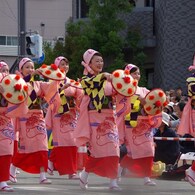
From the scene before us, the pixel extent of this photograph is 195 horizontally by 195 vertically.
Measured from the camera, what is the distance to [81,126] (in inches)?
406

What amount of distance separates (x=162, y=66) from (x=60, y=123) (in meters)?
12.0

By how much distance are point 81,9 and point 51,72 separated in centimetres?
1837

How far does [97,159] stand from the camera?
1033cm

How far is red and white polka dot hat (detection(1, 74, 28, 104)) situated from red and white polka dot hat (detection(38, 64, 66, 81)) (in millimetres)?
848

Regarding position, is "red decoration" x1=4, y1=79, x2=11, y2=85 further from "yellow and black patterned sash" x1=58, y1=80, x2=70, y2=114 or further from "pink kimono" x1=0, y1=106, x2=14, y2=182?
"yellow and black patterned sash" x1=58, y1=80, x2=70, y2=114

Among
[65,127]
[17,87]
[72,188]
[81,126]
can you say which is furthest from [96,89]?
[65,127]

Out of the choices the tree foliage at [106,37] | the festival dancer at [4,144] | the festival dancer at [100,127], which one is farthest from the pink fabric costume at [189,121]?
the tree foliage at [106,37]

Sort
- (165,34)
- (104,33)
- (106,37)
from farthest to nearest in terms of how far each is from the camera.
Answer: (104,33), (106,37), (165,34)

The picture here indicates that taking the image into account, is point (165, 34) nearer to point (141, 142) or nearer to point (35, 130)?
point (141, 142)

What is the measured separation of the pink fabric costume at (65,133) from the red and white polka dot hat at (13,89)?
1977mm

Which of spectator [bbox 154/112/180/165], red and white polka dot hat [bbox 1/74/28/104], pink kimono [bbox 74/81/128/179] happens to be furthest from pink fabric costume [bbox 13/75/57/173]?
spectator [bbox 154/112/180/165]

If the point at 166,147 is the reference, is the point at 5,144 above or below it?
above

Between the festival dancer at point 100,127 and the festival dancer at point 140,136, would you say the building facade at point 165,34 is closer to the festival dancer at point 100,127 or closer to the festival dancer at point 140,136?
the festival dancer at point 140,136

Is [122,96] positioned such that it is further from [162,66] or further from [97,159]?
[162,66]
